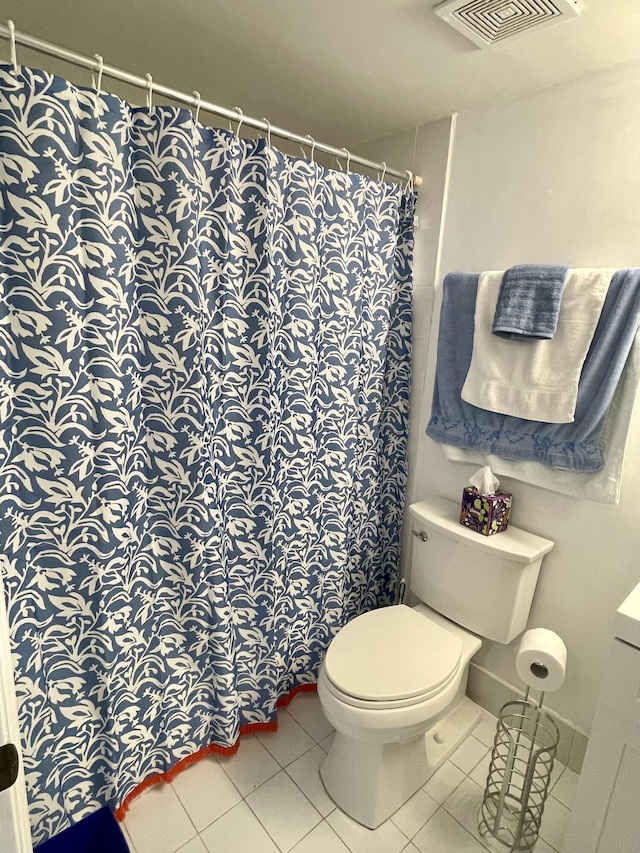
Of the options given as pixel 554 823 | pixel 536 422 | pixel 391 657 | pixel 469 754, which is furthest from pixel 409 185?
pixel 554 823

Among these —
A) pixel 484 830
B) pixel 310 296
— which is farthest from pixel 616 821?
pixel 310 296

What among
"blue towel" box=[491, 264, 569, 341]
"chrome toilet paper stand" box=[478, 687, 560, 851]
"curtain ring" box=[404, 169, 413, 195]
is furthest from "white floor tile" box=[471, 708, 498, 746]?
"curtain ring" box=[404, 169, 413, 195]

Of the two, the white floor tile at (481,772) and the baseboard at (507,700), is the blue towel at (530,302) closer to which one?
the baseboard at (507,700)

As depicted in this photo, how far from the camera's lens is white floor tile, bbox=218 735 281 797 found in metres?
1.49

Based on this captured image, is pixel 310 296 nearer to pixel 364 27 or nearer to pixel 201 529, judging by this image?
pixel 364 27

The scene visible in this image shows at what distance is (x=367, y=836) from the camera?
4.46 ft

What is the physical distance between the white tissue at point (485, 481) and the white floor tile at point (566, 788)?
93cm

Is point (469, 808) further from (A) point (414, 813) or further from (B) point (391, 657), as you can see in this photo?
(B) point (391, 657)

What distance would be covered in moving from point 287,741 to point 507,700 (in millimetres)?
814

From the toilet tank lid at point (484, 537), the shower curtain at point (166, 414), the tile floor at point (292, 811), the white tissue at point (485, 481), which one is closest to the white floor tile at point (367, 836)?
the tile floor at point (292, 811)

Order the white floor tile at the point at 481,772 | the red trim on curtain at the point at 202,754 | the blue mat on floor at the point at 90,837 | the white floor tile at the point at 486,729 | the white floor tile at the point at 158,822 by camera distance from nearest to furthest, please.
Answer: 1. the blue mat on floor at the point at 90,837
2. the white floor tile at the point at 158,822
3. the red trim on curtain at the point at 202,754
4. the white floor tile at the point at 481,772
5. the white floor tile at the point at 486,729

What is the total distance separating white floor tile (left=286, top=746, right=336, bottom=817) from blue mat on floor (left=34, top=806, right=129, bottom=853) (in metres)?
0.54

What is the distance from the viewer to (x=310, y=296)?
1.50 metres

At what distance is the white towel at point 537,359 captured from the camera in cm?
132
